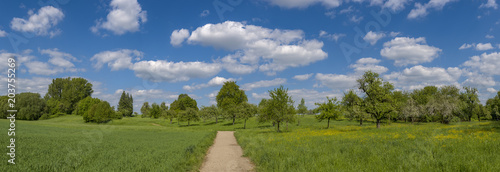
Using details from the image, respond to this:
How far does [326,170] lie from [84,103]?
9967 cm

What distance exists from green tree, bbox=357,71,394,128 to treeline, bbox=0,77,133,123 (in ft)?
238

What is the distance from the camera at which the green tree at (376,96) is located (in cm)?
3288

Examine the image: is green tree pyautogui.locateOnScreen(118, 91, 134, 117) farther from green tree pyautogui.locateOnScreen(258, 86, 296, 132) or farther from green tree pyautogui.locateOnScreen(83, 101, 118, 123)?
green tree pyautogui.locateOnScreen(258, 86, 296, 132)

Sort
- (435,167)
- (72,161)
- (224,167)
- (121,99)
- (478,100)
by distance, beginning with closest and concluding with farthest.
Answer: (435,167), (72,161), (224,167), (478,100), (121,99)

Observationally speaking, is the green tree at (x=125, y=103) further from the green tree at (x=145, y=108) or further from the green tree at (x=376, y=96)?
the green tree at (x=376, y=96)

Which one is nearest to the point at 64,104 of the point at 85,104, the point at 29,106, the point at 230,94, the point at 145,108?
the point at 29,106

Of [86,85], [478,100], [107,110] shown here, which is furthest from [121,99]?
[478,100]

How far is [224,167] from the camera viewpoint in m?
11.8

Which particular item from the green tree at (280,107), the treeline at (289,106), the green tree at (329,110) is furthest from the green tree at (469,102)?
the green tree at (280,107)

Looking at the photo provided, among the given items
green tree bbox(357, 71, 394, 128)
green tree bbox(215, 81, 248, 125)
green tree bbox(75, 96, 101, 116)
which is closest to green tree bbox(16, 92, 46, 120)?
green tree bbox(75, 96, 101, 116)

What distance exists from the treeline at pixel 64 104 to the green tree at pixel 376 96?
72638 millimetres

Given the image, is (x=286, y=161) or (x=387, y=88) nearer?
(x=286, y=161)

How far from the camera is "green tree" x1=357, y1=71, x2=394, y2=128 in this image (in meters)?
32.9

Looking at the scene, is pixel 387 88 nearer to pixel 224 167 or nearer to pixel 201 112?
pixel 224 167
